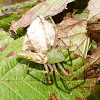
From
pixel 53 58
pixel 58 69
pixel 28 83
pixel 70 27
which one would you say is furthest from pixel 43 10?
pixel 28 83

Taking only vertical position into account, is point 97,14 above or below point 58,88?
above

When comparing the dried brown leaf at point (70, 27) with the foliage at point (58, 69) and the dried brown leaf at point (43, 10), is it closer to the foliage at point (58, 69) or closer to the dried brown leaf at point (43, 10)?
the foliage at point (58, 69)

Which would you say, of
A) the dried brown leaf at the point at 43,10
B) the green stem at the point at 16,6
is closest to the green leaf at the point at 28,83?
the dried brown leaf at the point at 43,10

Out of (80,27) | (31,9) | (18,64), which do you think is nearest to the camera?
(18,64)

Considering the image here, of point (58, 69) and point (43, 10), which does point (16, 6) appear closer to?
point (43, 10)

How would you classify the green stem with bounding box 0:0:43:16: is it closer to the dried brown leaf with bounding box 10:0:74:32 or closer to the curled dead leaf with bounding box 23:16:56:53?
the dried brown leaf with bounding box 10:0:74:32

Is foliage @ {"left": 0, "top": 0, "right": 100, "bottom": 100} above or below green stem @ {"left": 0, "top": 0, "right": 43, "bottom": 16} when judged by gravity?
below

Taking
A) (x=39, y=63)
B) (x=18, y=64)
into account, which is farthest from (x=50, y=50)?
(x=18, y=64)

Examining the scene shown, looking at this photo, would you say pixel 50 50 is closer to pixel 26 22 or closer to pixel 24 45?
pixel 24 45

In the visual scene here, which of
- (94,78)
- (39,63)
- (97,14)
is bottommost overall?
(94,78)

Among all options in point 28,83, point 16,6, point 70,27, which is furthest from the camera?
point 16,6

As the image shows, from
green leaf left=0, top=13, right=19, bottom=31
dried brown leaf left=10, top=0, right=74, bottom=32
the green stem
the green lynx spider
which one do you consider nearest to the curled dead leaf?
the green lynx spider
